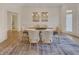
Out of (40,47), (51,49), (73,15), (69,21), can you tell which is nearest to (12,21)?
(40,47)

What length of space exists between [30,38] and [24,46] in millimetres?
299

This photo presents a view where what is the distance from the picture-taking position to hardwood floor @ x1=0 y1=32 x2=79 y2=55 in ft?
13.3

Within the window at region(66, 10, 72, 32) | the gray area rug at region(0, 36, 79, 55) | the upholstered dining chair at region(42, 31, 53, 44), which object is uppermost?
the window at region(66, 10, 72, 32)

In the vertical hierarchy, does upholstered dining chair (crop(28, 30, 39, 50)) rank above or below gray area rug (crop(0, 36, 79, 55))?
above

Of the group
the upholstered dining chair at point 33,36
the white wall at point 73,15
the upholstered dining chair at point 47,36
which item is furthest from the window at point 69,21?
the upholstered dining chair at point 33,36

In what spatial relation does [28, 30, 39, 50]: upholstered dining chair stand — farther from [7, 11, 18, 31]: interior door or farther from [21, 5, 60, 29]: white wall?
[7, 11, 18, 31]: interior door

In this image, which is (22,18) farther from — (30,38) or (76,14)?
(76,14)

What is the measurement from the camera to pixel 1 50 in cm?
402

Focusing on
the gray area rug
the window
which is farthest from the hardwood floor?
the window

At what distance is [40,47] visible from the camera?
409 centimetres

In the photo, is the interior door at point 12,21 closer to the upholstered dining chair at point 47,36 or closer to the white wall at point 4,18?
the white wall at point 4,18

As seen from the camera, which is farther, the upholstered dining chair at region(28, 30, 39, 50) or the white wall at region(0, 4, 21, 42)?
the upholstered dining chair at region(28, 30, 39, 50)

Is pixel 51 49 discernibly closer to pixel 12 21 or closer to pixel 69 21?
pixel 69 21

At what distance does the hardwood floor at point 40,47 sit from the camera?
405cm
